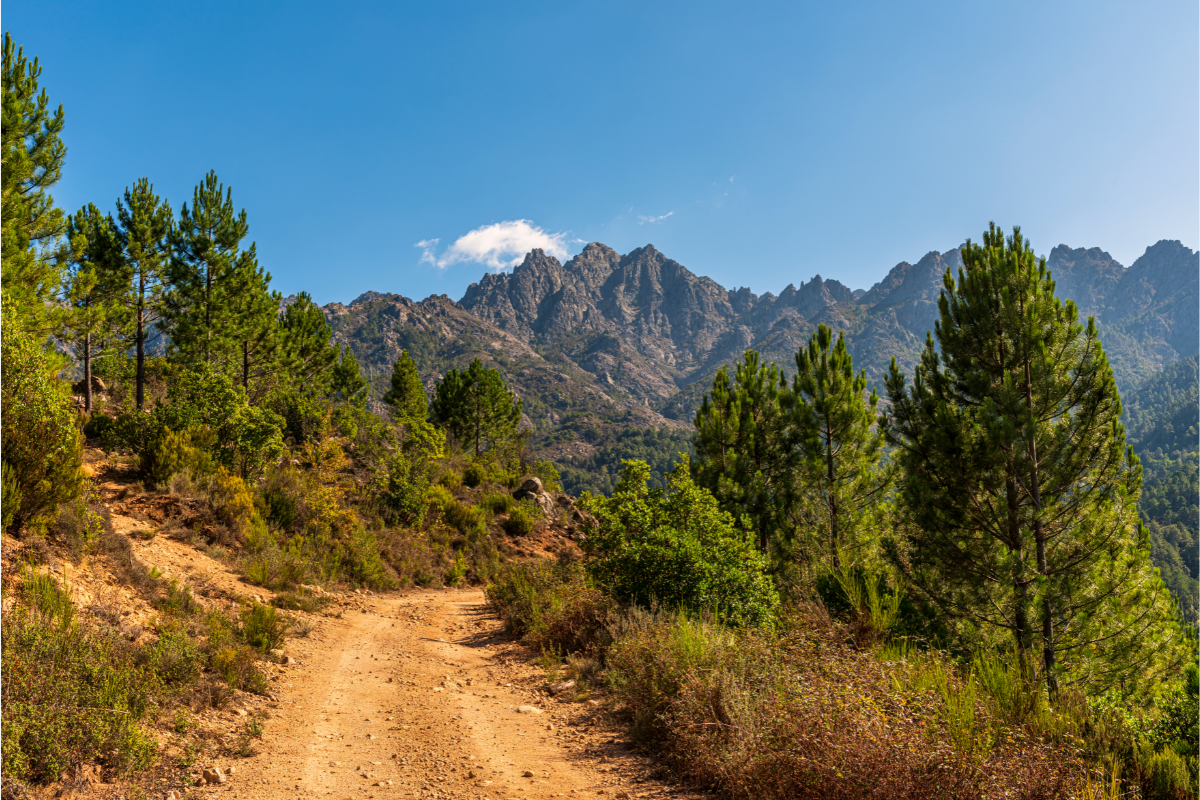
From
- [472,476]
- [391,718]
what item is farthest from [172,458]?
[472,476]

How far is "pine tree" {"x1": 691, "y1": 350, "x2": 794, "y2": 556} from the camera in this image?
14.9 metres

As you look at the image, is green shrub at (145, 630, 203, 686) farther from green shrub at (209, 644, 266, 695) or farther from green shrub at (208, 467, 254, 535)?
green shrub at (208, 467, 254, 535)

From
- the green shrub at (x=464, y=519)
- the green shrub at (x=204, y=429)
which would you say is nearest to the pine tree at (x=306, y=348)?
the green shrub at (x=464, y=519)

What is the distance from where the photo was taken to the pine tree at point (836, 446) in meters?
13.9

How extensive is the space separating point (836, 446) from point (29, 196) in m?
20.0

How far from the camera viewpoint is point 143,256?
19.6 m

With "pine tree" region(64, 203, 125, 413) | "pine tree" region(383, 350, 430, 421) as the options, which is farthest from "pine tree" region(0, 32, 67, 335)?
"pine tree" region(383, 350, 430, 421)

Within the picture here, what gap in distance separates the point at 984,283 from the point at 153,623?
12.5 metres

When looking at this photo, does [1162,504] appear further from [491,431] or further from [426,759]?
[426,759]

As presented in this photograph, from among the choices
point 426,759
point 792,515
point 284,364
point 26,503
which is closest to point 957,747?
point 426,759

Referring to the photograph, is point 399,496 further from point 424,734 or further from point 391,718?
point 424,734

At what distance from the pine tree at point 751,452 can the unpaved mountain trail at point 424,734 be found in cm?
784

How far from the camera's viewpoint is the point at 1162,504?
408 ft

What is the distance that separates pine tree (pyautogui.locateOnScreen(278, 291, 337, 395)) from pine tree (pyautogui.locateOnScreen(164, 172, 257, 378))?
467cm
